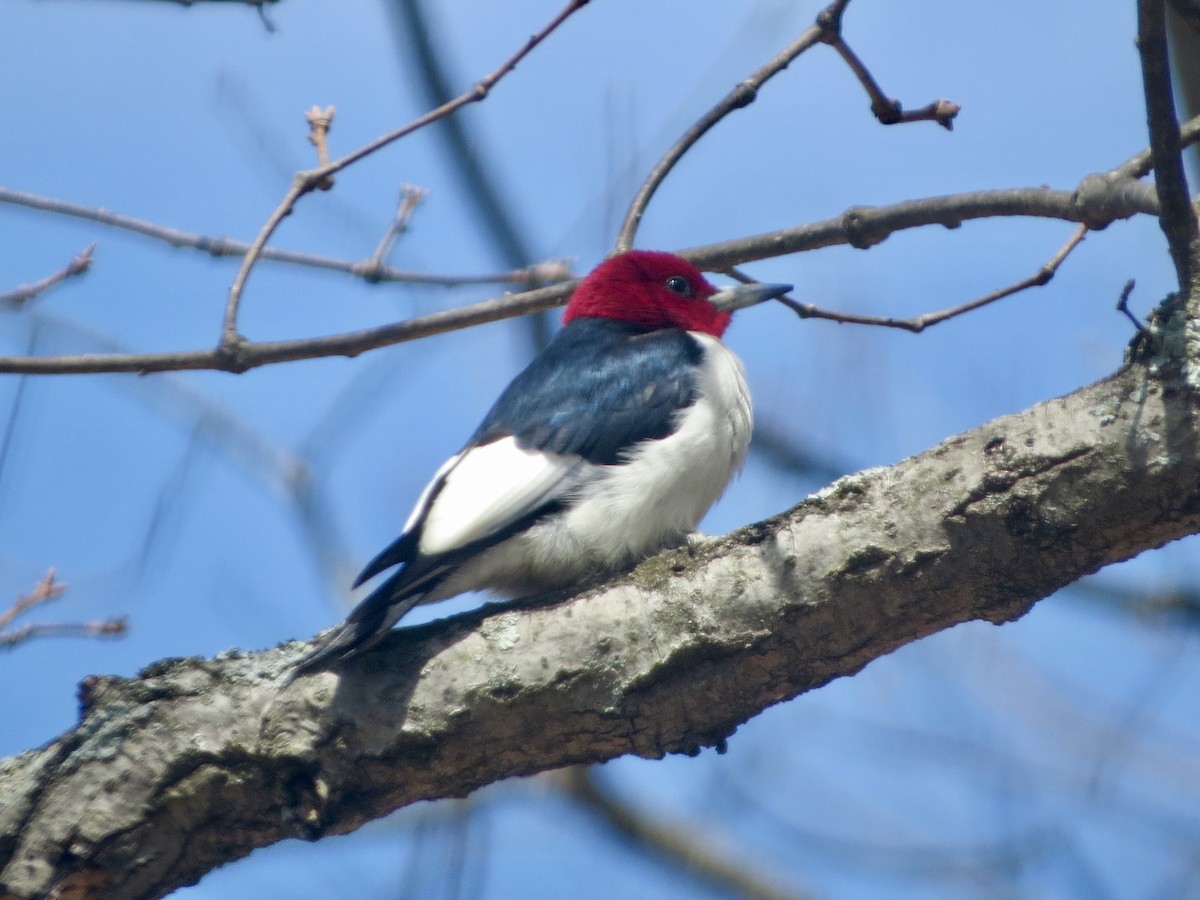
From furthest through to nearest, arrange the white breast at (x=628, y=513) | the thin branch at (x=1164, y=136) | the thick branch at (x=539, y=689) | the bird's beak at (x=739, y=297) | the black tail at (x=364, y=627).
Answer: the bird's beak at (x=739, y=297) < the white breast at (x=628, y=513) < the black tail at (x=364, y=627) < the thick branch at (x=539, y=689) < the thin branch at (x=1164, y=136)

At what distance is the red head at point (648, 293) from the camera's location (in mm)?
4988

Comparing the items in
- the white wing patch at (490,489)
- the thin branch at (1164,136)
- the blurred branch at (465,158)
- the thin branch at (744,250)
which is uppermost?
the blurred branch at (465,158)

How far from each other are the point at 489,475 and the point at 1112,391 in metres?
1.82

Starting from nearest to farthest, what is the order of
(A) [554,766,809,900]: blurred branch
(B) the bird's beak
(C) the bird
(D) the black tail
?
(D) the black tail
(C) the bird
(B) the bird's beak
(A) [554,766,809,900]: blurred branch

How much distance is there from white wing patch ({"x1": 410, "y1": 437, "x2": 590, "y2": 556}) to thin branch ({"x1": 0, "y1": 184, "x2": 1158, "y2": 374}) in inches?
16.8

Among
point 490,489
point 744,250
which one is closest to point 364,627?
point 490,489

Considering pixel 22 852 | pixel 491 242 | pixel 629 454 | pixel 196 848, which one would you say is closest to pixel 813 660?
pixel 629 454

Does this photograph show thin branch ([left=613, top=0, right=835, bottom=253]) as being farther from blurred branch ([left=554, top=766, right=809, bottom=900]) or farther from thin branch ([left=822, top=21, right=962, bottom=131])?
blurred branch ([left=554, top=766, right=809, bottom=900])

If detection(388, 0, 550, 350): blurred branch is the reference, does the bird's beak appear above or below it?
below

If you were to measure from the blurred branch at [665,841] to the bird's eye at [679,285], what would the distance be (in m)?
2.25

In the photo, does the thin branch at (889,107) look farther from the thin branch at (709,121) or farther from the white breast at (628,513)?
the white breast at (628,513)

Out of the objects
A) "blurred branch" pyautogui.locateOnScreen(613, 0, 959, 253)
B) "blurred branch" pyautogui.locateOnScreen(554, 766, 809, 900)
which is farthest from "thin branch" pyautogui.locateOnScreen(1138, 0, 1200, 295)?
"blurred branch" pyautogui.locateOnScreen(554, 766, 809, 900)

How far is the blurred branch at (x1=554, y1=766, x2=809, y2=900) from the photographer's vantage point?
5.75 m

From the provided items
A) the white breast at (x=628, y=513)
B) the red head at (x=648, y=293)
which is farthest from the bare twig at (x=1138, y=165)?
the red head at (x=648, y=293)
